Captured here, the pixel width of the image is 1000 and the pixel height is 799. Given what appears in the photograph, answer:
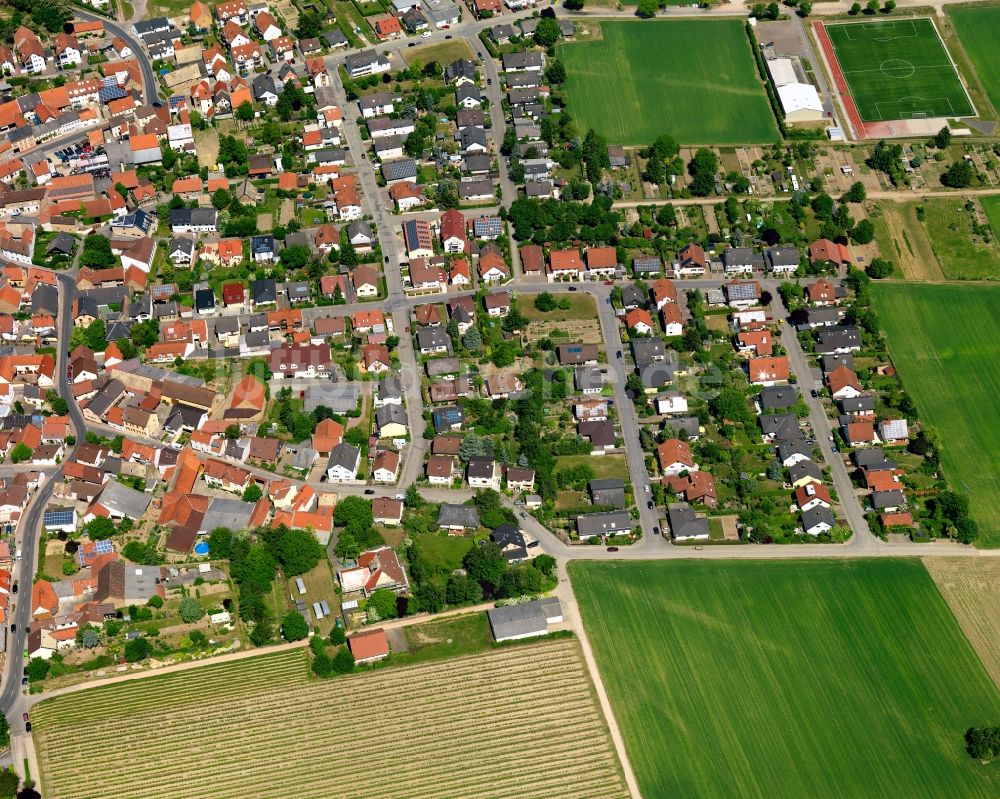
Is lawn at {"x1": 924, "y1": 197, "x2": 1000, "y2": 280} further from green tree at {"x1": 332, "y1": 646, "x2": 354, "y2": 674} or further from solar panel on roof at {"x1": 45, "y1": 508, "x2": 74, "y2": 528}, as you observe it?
solar panel on roof at {"x1": 45, "y1": 508, "x2": 74, "y2": 528}

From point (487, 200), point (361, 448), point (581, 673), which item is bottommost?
point (581, 673)

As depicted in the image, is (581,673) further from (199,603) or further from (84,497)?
(84,497)

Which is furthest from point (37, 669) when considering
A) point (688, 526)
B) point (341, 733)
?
point (688, 526)

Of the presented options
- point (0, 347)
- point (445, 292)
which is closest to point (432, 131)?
point (445, 292)

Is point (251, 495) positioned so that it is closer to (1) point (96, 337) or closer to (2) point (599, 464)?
(1) point (96, 337)

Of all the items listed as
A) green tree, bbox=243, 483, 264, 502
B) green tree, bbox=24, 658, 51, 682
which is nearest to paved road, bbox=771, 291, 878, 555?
green tree, bbox=243, 483, 264, 502

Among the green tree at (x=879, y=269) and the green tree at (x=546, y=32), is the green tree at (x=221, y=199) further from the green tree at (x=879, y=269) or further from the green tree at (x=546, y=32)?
the green tree at (x=879, y=269)

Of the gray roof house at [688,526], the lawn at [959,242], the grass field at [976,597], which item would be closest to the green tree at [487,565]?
the gray roof house at [688,526]
